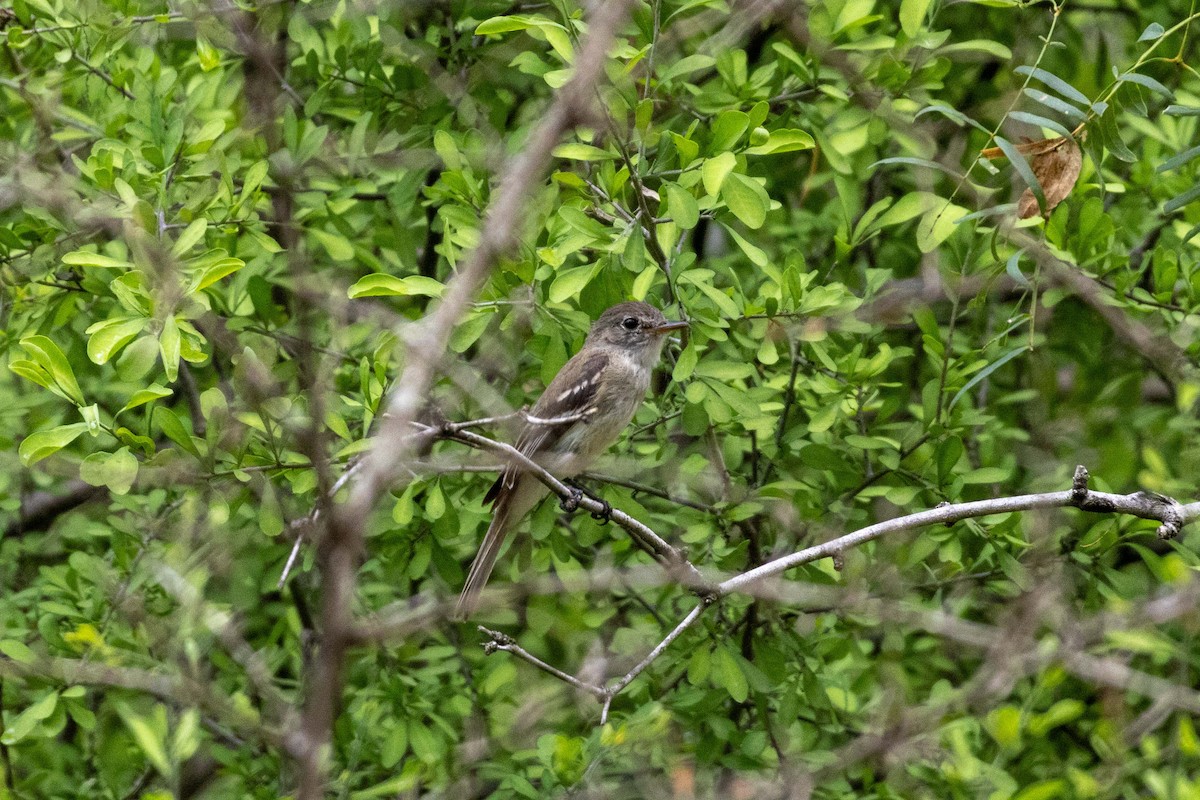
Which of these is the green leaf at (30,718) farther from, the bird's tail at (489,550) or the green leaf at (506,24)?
the green leaf at (506,24)

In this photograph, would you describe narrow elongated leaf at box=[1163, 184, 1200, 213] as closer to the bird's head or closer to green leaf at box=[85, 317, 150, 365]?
the bird's head

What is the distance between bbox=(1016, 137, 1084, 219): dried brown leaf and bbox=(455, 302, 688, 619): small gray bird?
1.47 meters

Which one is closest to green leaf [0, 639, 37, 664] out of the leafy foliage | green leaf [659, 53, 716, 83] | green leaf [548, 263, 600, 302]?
the leafy foliage

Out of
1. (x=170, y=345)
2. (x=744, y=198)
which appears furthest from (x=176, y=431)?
(x=744, y=198)

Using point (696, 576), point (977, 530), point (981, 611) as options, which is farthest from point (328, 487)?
point (981, 611)

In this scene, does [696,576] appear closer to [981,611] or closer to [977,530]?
[977,530]

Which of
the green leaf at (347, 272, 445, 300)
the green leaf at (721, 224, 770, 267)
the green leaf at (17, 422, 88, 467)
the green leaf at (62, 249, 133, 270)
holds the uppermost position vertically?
the green leaf at (62, 249, 133, 270)

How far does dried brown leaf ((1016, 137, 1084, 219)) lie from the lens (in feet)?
13.9

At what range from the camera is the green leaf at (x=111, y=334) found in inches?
155

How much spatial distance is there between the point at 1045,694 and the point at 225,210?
3721mm

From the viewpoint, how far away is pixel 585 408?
18.9 feet

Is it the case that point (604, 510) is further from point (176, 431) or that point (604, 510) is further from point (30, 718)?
point (30, 718)

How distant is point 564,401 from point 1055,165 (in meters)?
2.51

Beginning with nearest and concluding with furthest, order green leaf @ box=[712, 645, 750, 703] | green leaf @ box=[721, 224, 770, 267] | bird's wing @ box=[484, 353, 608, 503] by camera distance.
A: green leaf @ box=[721, 224, 770, 267] < green leaf @ box=[712, 645, 750, 703] < bird's wing @ box=[484, 353, 608, 503]
